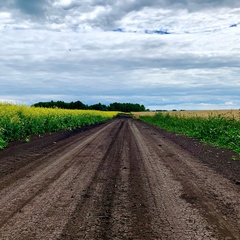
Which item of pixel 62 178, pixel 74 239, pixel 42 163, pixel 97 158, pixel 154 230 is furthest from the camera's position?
pixel 97 158

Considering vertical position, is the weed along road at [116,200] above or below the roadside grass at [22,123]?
below

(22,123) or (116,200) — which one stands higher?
(22,123)

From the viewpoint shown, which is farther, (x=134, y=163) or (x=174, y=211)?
(x=134, y=163)

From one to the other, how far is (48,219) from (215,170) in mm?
5792

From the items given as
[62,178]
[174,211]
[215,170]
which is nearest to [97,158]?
[62,178]

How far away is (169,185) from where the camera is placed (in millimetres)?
6984

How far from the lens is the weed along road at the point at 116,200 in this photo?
14.3 ft

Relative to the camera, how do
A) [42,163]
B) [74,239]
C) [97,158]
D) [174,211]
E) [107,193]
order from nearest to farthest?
[74,239] < [174,211] < [107,193] < [42,163] < [97,158]

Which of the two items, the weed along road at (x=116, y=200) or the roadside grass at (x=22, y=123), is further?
the roadside grass at (x=22, y=123)

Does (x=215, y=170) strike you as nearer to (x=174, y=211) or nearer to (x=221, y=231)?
(x=174, y=211)

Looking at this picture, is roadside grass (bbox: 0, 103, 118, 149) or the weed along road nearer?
the weed along road

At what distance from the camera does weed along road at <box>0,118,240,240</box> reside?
4352 millimetres

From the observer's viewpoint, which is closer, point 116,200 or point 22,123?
point 116,200

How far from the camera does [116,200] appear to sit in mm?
5773
